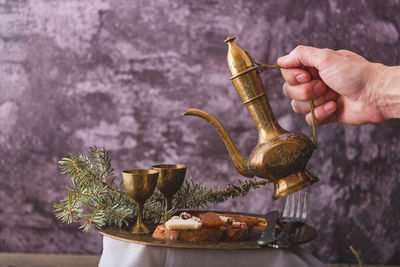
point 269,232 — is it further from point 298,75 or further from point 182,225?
point 298,75

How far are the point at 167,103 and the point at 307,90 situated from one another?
66 centimetres

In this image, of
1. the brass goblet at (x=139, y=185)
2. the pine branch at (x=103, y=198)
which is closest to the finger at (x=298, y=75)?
the pine branch at (x=103, y=198)

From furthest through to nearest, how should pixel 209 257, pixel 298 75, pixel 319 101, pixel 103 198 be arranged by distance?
pixel 319 101, pixel 298 75, pixel 103 198, pixel 209 257

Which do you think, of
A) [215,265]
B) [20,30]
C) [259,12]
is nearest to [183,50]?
[259,12]

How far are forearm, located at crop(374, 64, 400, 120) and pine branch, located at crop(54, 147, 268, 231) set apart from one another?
14.2 inches

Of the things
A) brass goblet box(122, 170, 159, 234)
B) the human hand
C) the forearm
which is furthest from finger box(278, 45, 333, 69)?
brass goblet box(122, 170, 159, 234)

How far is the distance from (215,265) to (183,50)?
3.16ft

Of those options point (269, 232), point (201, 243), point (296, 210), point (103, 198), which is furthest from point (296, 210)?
point (103, 198)

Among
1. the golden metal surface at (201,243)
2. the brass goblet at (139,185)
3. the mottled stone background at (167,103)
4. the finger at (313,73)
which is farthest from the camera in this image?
the mottled stone background at (167,103)

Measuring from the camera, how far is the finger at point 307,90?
0.96 m

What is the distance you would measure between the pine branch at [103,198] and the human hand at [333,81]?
0.27m

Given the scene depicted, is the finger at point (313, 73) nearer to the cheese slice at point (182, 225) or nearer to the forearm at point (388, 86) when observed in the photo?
the forearm at point (388, 86)

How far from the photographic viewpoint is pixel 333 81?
939 millimetres

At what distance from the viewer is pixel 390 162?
4.73 ft
